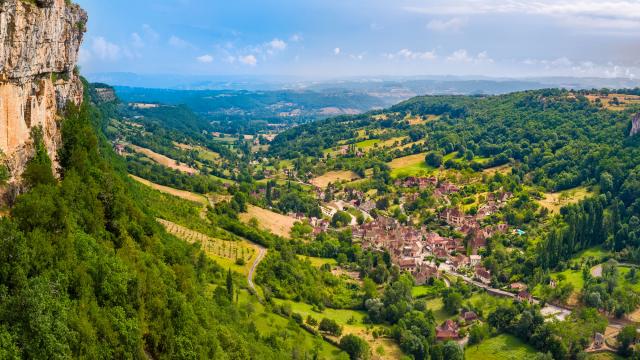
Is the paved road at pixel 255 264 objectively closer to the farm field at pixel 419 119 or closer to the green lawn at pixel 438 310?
the green lawn at pixel 438 310

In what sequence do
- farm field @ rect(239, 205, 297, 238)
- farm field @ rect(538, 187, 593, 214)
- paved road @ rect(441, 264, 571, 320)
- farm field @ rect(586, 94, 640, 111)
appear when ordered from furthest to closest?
farm field @ rect(586, 94, 640, 111)
farm field @ rect(538, 187, 593, 214)
farm field @ rect(239, 205, 297, 238)
paved road @ rect(441, 264, 571, 320)

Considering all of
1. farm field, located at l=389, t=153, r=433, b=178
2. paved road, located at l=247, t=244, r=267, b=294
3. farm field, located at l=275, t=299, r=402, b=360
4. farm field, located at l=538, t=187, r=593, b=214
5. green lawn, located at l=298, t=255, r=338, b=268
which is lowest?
farm field, located at l=275, t=299, r=402, b=360

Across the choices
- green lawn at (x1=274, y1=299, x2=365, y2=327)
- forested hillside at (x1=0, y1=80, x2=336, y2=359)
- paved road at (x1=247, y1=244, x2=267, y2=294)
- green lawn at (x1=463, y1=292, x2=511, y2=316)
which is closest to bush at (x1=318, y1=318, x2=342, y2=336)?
green lawn at (x1=274, y1=299, x2=365, y2=327)

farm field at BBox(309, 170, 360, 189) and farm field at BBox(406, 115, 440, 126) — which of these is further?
farm field at BBox(406, 115, 440, 126)

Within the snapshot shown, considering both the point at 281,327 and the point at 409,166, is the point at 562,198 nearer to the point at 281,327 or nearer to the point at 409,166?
Answer: the point at 409,166

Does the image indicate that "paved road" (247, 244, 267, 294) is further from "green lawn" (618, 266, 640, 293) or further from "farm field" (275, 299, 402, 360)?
"green lawn" (618, 266, 640, 293)

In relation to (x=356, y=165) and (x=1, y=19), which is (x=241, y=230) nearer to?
(x=1, y=19)

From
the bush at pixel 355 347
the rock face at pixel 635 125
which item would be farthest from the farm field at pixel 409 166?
the bush at pixel 355 347
